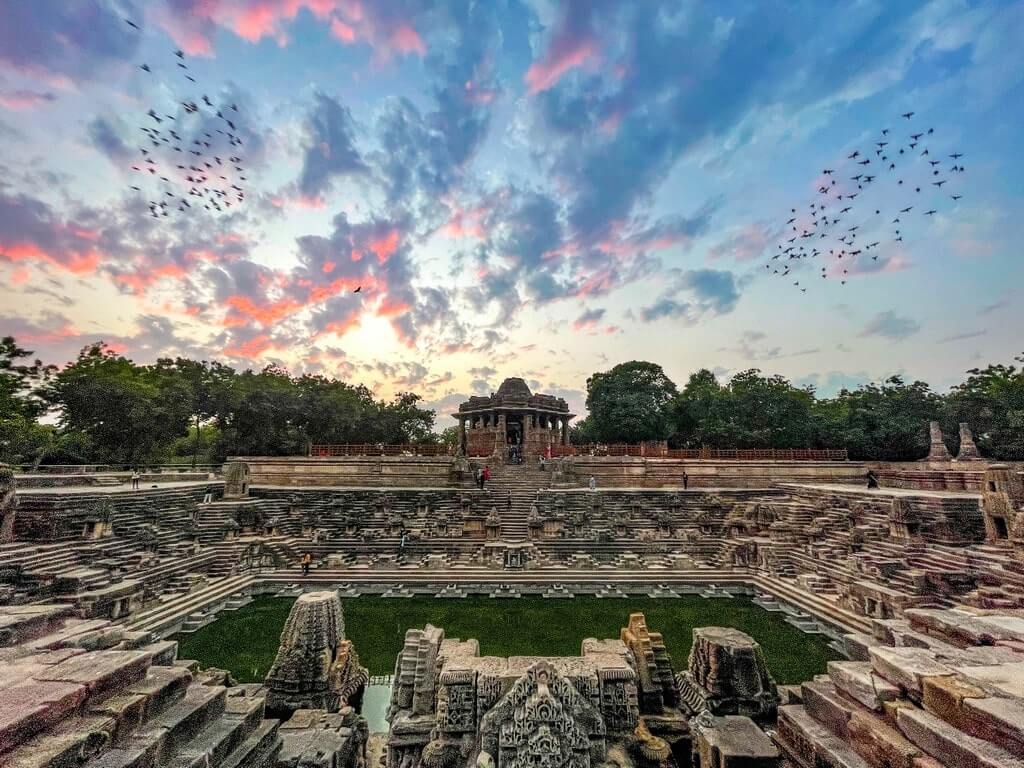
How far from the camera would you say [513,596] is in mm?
13336

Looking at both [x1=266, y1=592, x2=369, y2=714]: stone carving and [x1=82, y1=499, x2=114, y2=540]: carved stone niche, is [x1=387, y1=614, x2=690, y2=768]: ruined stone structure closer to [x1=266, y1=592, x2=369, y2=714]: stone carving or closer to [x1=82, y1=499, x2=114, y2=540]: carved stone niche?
[x1=266, y1=592, x2=369, y2=714]: stone carving

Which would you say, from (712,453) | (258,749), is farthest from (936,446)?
(258,749)

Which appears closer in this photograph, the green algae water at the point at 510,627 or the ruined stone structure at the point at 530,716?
the ruined stone structure at the point at 530,716

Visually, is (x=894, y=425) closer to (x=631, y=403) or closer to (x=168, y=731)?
(x=631, y=403)

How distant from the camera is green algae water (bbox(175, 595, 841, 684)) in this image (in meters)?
9.20

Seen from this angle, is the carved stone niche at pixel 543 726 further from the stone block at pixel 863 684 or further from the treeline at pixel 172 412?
the treeline at pixel 172 412

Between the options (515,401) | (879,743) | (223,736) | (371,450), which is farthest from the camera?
(515,401)

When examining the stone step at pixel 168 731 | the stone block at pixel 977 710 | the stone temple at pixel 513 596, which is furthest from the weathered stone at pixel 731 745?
the stone step at pixel 168 731

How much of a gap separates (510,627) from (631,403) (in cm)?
3234

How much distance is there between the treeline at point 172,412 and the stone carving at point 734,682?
32337 millimetres

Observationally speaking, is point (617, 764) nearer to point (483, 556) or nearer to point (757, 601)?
point (757, 601)

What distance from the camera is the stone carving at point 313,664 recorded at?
682cm

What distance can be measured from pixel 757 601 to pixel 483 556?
8.72 metres

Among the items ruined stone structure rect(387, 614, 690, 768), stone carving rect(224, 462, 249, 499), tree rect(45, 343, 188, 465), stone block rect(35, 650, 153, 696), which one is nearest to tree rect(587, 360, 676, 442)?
stone carving rect(224, 462, 249, 499)
